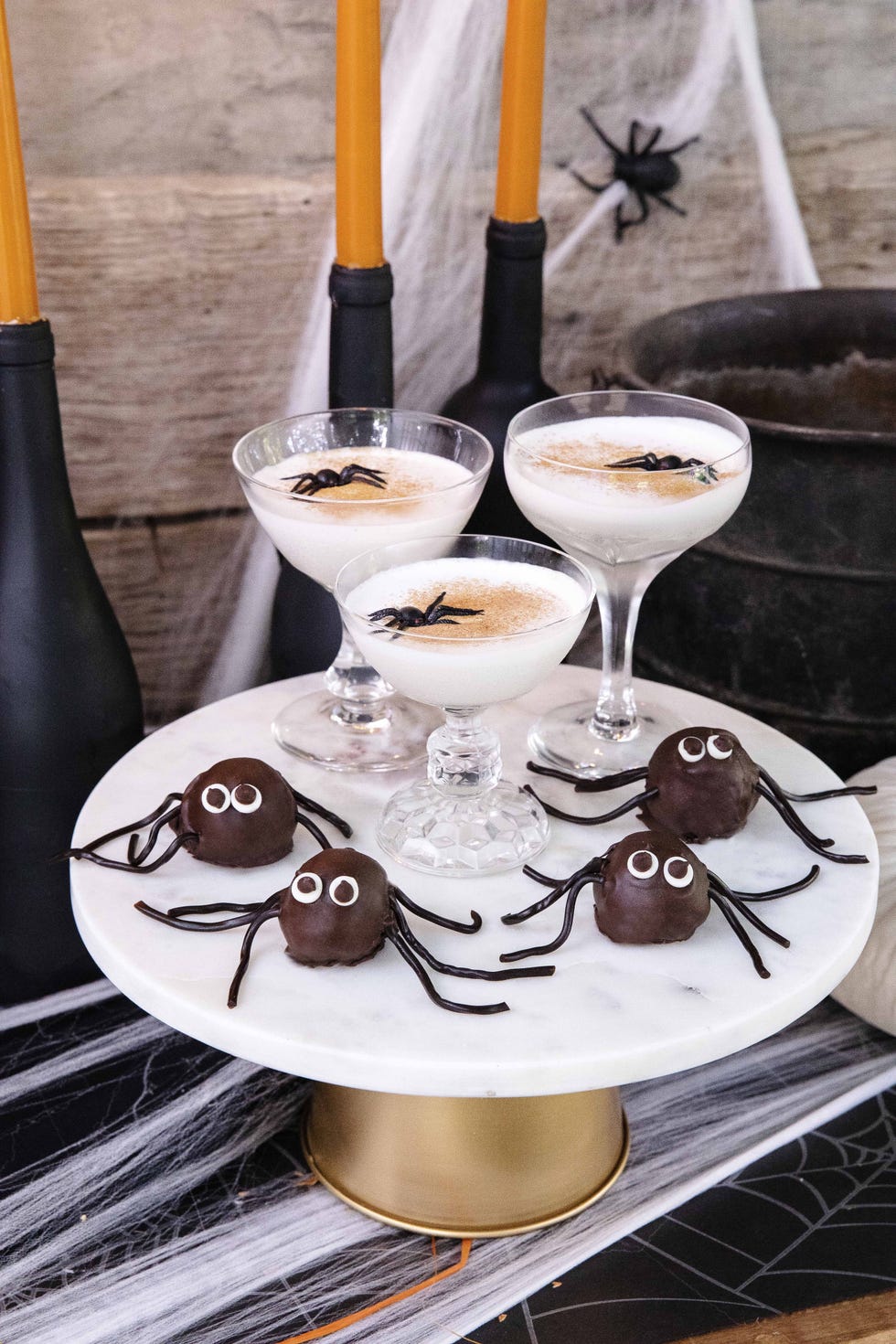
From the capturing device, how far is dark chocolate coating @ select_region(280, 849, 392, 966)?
30.6 inches

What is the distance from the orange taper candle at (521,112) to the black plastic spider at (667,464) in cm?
40

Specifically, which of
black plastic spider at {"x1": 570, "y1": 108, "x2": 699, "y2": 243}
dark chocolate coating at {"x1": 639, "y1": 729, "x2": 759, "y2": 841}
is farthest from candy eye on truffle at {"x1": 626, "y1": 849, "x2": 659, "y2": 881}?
black plastic spider at {"x1": 570, "y1": 108, "x2": 699, "y2": 243}

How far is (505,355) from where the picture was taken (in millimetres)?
1302

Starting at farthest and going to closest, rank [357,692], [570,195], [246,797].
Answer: [570,195]
[357,692]
[246,797]

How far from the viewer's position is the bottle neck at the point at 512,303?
4.10 ft

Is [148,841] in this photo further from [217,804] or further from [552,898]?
[552,898]

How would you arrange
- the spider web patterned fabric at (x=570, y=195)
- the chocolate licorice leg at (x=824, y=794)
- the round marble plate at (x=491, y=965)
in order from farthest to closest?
the spider web patterned fabric at (x=570, y=195)
the chocolate licorice leg at (x=824, y=794)
the round marble plate at (x=491, y=965)

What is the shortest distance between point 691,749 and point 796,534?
1.36 feet

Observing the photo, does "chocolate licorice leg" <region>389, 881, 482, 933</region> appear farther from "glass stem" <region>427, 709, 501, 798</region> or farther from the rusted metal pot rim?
the rusted metal pot rim

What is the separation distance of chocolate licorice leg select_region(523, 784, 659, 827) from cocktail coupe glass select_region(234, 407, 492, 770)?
111 millimetres

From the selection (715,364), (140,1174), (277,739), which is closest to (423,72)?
(715,364)

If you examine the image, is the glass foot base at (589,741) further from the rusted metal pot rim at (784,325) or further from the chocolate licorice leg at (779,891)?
the rusted metal pot rim at (784,325)

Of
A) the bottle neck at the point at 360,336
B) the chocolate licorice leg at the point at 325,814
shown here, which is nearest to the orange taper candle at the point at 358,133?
the bottle neck at the point at 360,336

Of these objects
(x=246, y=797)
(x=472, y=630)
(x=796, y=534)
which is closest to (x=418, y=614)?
(x=472, y=630)
